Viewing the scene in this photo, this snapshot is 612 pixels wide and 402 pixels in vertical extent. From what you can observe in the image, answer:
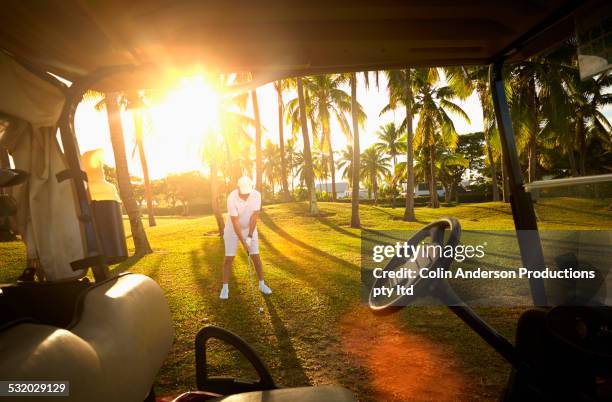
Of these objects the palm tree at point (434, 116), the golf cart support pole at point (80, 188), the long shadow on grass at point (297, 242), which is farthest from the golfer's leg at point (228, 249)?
the palm tree at point (434, 116)

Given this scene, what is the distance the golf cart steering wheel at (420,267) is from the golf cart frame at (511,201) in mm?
173

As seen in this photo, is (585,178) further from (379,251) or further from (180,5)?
(379,251)

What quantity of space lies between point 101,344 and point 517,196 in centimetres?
241

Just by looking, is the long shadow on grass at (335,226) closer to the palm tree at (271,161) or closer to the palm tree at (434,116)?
the palm tree at (434,116)

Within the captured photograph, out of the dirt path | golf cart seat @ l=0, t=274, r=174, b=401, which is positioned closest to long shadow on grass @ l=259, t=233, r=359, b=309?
the dirt path

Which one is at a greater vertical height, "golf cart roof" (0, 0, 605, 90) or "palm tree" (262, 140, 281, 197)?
Result: "palm tree" (262, 140, 281, 197)

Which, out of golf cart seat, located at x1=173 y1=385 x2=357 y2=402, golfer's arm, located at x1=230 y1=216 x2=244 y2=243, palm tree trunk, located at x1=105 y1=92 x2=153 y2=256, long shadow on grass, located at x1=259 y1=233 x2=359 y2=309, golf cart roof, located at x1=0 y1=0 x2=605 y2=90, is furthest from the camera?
palm tree trunk, located at x1=105 y1=92 x2=153 y2=256

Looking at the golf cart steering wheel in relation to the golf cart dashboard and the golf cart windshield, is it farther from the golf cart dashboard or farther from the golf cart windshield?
the golf cart windshield

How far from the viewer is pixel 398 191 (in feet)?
186

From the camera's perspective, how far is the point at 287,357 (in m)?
3.62

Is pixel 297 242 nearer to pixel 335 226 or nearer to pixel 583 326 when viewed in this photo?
pixel 335 226

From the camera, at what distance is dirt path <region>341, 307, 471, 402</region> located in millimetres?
2893

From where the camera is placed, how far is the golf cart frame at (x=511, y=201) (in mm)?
1560

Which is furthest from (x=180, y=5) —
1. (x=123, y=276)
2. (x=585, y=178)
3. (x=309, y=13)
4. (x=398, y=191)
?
(x=398, y=191)
